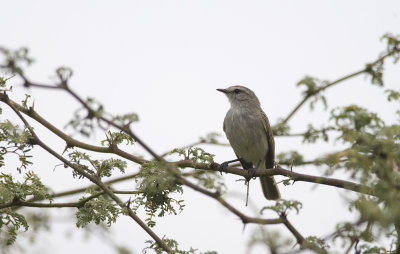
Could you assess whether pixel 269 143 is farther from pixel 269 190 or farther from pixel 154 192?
pixel 154 192

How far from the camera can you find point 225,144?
4.96 m

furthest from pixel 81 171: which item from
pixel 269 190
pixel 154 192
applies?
pixel 269 190

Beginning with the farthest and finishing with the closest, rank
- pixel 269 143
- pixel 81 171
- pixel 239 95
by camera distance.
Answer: pixel 239 95
pixel 269 143
pixel 81 171

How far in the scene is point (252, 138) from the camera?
25.1ft

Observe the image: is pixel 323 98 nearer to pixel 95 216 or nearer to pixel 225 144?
pixel 225 144

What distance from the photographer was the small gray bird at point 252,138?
7668 millimetres

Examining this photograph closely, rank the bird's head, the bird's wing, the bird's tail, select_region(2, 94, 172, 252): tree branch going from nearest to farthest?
select_region(2, 94, 172, 252): tree branch, the bird's tail, the bird's wing, the bird's head

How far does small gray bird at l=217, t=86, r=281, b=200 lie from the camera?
767 centimetres

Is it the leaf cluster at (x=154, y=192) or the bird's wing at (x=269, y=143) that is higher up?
the bird's wing at (x=269, y=143)

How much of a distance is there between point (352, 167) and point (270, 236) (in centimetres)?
45

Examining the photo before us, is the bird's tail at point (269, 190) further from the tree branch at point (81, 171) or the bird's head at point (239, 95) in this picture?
the tree branch at point (81, 171)

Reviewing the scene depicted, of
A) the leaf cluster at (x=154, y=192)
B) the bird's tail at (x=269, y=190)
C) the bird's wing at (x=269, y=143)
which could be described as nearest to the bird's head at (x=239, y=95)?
the bird's wing at (x=269, y=143)

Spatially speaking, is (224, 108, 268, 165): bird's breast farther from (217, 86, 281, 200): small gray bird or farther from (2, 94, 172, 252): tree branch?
(2, 94, 172, 252): tree branch

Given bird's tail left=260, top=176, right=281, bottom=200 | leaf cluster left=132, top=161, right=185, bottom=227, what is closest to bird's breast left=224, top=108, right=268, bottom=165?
bird's tail left=260, top=176, right=281, bottom=200
